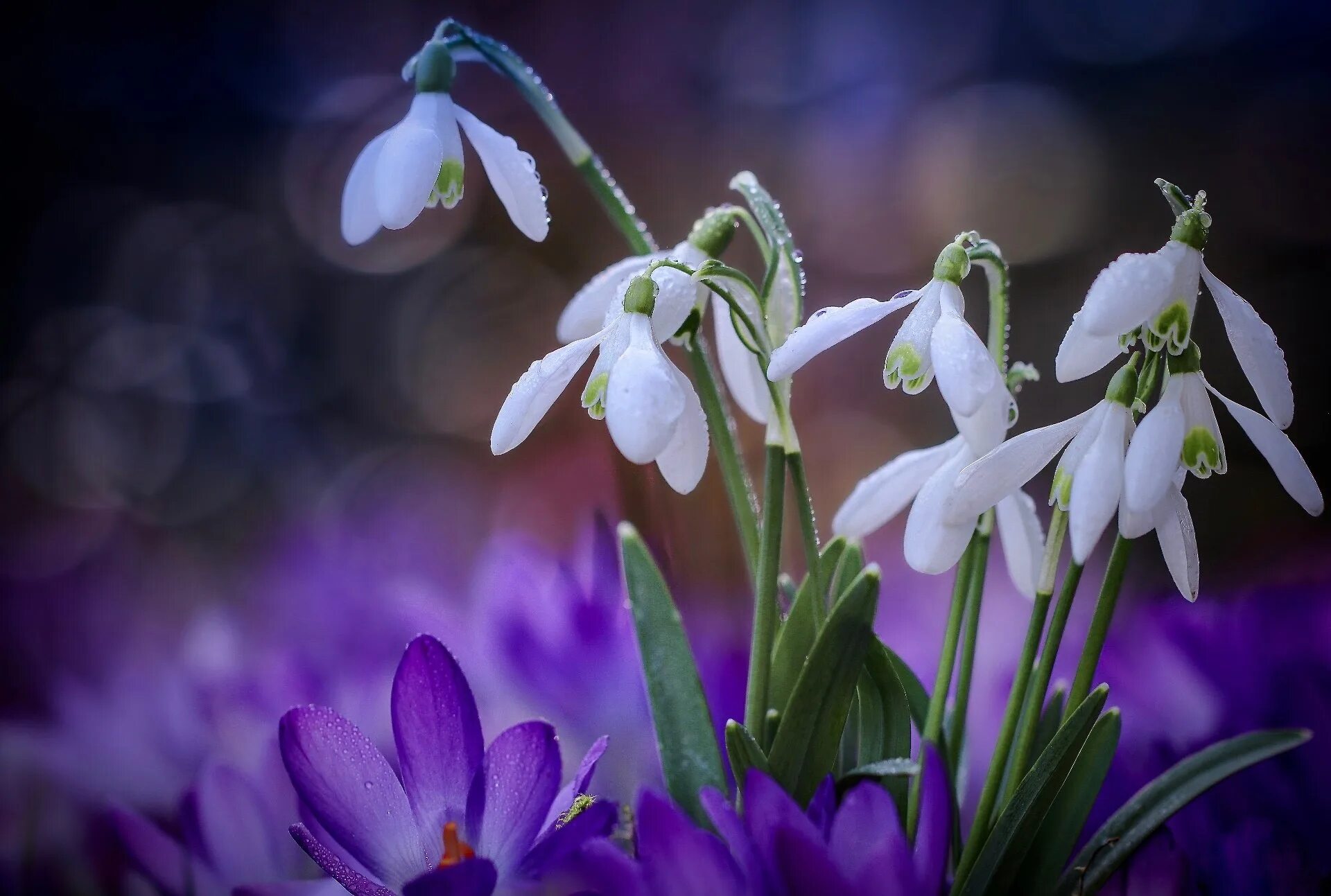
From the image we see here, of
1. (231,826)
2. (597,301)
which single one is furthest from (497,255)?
(231,826)

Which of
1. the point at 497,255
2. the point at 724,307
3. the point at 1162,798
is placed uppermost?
the point at 497,255

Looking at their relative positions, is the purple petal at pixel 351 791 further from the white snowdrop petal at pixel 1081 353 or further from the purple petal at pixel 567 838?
the white snowdrop petal at pixel 1081 353

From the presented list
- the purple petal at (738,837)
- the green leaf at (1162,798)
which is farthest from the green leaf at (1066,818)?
the purple petal at (738,837)

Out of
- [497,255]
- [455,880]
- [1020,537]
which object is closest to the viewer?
[455,880]

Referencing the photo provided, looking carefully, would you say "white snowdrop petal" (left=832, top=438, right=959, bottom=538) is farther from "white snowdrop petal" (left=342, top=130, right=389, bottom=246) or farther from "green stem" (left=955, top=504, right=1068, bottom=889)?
"white snowdrop petal" (left=342, top=130, right=389, bottom=246)

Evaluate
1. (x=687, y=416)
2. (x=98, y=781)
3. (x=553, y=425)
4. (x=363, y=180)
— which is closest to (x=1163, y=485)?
(x=687, y=416)

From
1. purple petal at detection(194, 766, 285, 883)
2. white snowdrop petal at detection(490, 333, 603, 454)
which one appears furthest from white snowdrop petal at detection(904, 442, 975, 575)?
purple petal at detection(194, 766, 285, 883)

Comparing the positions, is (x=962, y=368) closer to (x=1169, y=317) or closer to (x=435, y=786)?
(x=1169, y=317)

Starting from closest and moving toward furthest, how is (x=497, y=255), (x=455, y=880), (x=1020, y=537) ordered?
1. (x=455, y=880)
2. (x=1020, y=537)
3. (x=497, y=255)
